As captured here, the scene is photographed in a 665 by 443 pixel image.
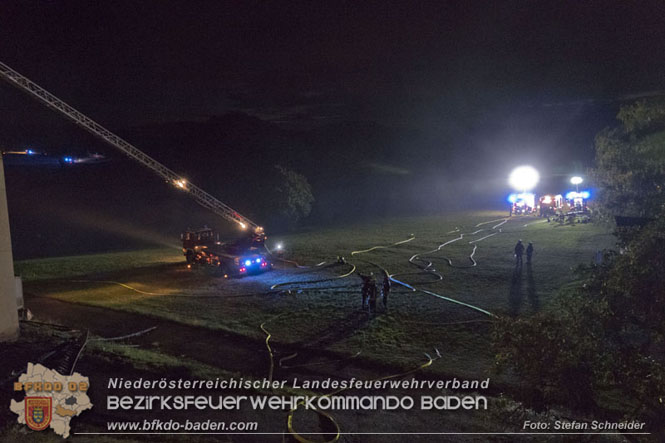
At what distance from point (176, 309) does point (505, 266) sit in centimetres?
1716

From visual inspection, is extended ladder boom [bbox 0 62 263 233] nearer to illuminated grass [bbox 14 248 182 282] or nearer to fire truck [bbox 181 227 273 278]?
fire truck [bbox 181 227 273 278]

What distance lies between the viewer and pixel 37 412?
758cm

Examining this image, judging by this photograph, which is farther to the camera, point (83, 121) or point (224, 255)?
point (224, 255)

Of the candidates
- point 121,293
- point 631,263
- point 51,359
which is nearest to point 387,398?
point 631,263

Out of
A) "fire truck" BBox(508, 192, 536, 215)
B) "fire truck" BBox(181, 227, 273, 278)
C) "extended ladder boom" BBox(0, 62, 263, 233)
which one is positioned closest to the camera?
"extended ladder boom" BBox(0, 62, 263, 233)

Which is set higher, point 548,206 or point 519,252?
point 548,206

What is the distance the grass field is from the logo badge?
271 inches

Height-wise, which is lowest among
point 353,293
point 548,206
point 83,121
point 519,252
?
point 353,293

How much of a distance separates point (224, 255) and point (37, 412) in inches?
666

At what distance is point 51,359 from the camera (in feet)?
36.6

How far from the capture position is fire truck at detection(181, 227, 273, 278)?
23.9 meters

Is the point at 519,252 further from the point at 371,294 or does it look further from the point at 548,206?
the point at 548,206

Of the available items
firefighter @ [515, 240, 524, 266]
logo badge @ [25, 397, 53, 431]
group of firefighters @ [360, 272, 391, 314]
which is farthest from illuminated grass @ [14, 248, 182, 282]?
firefighter @ [515, 240, 524, 266]

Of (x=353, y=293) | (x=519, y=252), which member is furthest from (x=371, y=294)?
(x=519, y=252)
